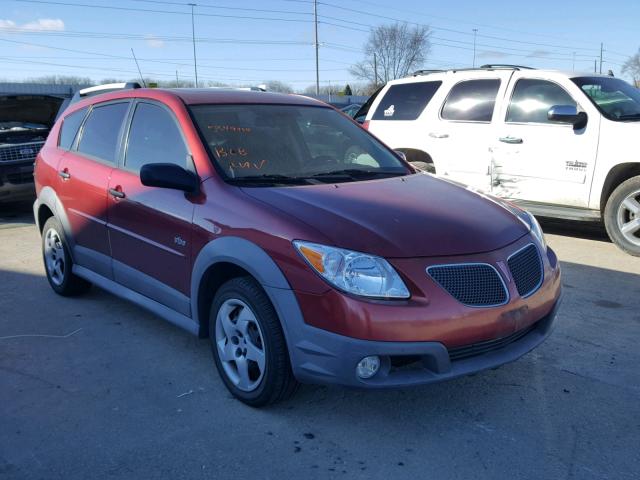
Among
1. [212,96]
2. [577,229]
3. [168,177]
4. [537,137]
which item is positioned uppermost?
[212,96]

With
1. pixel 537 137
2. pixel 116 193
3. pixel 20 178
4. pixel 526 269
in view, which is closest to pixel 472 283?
pixel 526 269

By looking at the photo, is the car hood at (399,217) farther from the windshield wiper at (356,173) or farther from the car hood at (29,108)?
the car hood at (29,108)

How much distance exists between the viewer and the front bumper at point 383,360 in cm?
286

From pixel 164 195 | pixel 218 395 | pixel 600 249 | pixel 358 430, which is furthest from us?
pixel 600 249

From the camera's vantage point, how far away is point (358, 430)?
3.19 meters

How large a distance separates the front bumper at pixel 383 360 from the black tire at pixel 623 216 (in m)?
4.06

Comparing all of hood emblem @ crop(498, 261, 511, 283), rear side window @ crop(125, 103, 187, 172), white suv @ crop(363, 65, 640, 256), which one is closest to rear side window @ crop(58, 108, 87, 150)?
rear side window @ crop(125, 103, 187, 172)

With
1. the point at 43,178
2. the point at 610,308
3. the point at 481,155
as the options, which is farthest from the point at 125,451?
the point at 481,155

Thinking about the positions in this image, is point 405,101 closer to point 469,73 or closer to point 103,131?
point 469,73

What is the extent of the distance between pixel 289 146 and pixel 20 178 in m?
6.60

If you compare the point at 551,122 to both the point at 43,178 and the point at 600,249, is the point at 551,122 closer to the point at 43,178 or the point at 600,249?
the point at 600,249

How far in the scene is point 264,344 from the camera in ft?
10.4

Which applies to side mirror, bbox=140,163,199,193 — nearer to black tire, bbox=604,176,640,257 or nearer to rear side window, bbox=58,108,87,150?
rear side window, bbox=58,108,87,150

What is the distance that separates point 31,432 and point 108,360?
0.92 m
